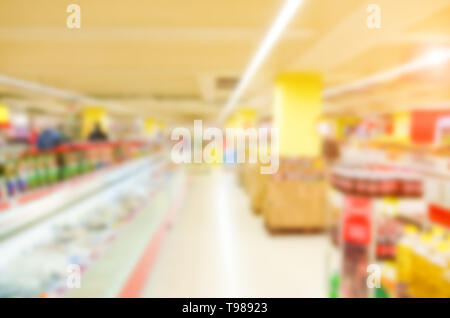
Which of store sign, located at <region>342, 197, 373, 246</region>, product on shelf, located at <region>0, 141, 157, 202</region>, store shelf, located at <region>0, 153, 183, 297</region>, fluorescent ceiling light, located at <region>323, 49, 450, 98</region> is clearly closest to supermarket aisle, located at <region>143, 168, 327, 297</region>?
store shelf, located at <region>0, 153, 183, 297</region>

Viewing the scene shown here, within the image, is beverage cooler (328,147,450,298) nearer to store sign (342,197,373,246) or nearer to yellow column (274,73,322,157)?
store sign (342,197,373,246)

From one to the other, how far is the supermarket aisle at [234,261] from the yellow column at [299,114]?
5.32 feet

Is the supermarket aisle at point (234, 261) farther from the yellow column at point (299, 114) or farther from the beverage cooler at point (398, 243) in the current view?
the yellow column at point (299, 114)

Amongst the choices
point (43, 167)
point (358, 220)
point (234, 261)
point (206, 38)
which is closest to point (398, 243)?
point (358, 220)

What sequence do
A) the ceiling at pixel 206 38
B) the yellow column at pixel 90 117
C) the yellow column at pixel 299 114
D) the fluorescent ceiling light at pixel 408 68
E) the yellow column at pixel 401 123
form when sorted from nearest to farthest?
the ceiling at pixel 206 38 < the fluorescent ceiling light at pixel 408 68 < the yellow column at pixel 299 114 < the yellow column at pixel 90 117 < the yellow column at pixel 401 123

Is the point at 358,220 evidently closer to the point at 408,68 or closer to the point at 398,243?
the point at 398,243

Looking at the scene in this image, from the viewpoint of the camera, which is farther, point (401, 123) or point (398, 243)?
point (401, 123)

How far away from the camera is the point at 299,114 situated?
20.4ft

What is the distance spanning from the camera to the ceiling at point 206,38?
3012 millimetres

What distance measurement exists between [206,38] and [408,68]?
309cm

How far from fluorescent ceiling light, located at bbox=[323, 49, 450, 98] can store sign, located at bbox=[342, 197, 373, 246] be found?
2681 millimetres

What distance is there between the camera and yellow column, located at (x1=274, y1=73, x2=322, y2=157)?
6234mm

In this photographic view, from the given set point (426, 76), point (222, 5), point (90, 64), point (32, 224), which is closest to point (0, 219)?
point (32, 224)

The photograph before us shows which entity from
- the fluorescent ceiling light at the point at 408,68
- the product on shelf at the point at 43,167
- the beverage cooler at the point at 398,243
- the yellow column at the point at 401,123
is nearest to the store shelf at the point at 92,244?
the product on shelf at the point at 43,167
